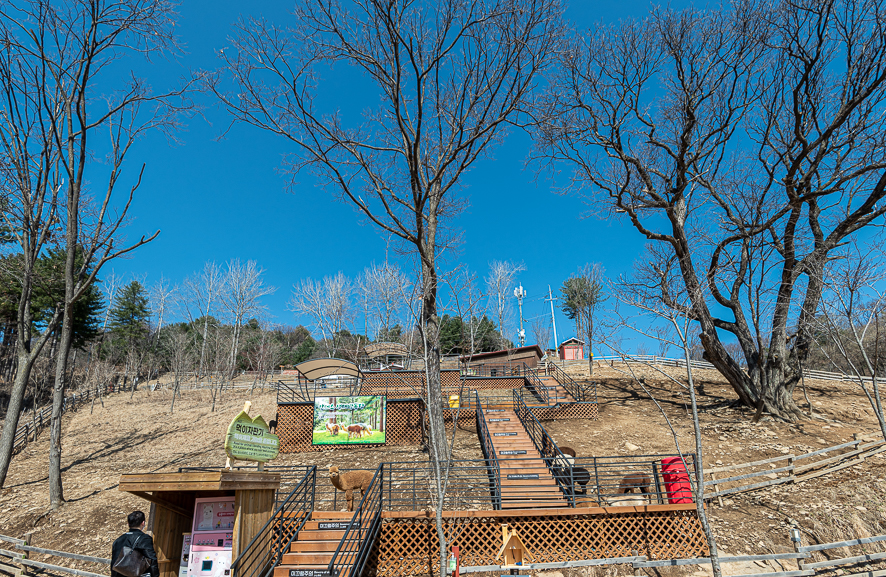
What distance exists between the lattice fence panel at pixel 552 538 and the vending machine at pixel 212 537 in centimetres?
322

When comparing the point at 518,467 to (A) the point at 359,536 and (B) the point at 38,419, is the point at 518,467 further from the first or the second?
(B) the point at 38,419

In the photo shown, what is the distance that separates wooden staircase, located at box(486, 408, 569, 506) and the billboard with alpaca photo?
437 centimetres

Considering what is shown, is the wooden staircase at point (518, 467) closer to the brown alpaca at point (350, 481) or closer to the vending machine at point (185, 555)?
the brown alpaca at point (350, 481)

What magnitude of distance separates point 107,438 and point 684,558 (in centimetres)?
2319

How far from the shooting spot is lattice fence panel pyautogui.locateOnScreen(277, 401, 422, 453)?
17.5 meters

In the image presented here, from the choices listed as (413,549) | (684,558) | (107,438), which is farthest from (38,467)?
(684,558)

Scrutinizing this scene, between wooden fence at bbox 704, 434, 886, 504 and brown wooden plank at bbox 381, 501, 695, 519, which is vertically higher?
wooden fence at bbox 704, 434, 886, 504

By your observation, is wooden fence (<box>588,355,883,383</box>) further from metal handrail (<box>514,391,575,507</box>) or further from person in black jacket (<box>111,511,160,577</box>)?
person in black jacket (<box>111,511,160,577</box>)

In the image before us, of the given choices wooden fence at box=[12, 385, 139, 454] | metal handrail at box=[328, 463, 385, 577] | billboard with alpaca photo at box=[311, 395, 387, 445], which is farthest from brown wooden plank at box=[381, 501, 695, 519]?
wooden fence at box=[12, 385, 139, 454]

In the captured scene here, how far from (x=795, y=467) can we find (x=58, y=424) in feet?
65.4

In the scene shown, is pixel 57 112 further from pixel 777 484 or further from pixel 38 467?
pixel 777 484

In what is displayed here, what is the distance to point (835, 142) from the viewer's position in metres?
15.0

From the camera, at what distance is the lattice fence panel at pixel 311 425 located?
17.5 meters

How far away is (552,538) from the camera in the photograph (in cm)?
932
